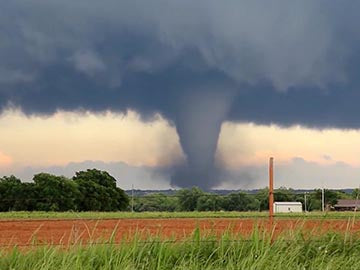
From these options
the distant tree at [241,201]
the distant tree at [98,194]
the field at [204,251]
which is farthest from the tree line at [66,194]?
the field at [204,251]

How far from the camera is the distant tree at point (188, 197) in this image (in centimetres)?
1264

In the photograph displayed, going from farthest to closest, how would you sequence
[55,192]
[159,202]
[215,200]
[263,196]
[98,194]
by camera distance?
1. [98,194]
2. [55,192]
3. [215,200]
4. [159,202]
5. [263,196]

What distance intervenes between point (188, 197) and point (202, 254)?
229 inches

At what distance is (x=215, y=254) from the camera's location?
714 cm

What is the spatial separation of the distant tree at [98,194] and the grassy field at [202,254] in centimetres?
2490

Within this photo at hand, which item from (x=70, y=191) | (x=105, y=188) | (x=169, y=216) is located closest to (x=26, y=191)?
(x=70, y=191)

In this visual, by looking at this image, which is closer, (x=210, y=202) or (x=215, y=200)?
(x=215, y=200)

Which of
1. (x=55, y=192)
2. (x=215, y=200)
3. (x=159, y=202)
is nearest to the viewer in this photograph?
(x=159, y=202)

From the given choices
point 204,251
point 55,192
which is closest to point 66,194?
point 55,192

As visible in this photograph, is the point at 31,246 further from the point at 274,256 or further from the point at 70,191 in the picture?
the point at 70,191

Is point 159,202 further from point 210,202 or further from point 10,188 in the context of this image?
point 10,188

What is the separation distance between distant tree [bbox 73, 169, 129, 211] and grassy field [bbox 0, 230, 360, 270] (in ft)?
81.7

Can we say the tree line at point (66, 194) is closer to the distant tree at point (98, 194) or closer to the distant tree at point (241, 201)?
the distant tree at point (98, 194)

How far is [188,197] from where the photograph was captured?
12984 mm
